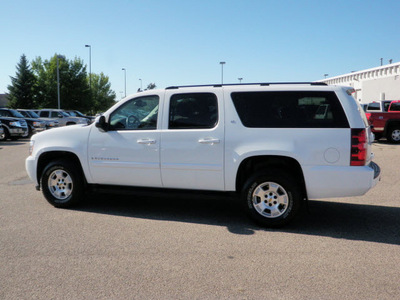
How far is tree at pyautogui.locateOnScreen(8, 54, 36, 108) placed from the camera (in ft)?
165

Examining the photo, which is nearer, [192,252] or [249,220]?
[192,252]

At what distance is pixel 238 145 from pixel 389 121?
14.5 meters

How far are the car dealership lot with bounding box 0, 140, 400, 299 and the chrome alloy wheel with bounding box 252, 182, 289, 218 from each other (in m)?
0.25

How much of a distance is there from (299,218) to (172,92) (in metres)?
2.61

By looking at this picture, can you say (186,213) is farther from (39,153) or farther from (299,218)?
(39,153)

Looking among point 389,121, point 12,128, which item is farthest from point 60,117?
point 389,121

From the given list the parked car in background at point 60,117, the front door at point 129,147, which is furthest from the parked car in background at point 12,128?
the front door at point 129,147

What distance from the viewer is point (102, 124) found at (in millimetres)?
5574

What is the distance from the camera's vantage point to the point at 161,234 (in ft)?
15.5

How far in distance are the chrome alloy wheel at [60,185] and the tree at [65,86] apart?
47.7m

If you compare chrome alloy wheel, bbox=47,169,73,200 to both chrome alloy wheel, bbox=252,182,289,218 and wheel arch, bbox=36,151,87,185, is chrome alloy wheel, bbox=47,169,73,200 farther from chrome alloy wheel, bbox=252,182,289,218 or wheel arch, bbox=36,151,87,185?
chrome alloy wheel, bbox=252,182,289,218

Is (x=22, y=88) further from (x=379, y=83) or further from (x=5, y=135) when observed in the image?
(x=379, y=83)

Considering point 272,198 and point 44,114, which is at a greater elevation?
point 44,114

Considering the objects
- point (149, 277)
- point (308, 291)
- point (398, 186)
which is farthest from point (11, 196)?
point (398, 186)
